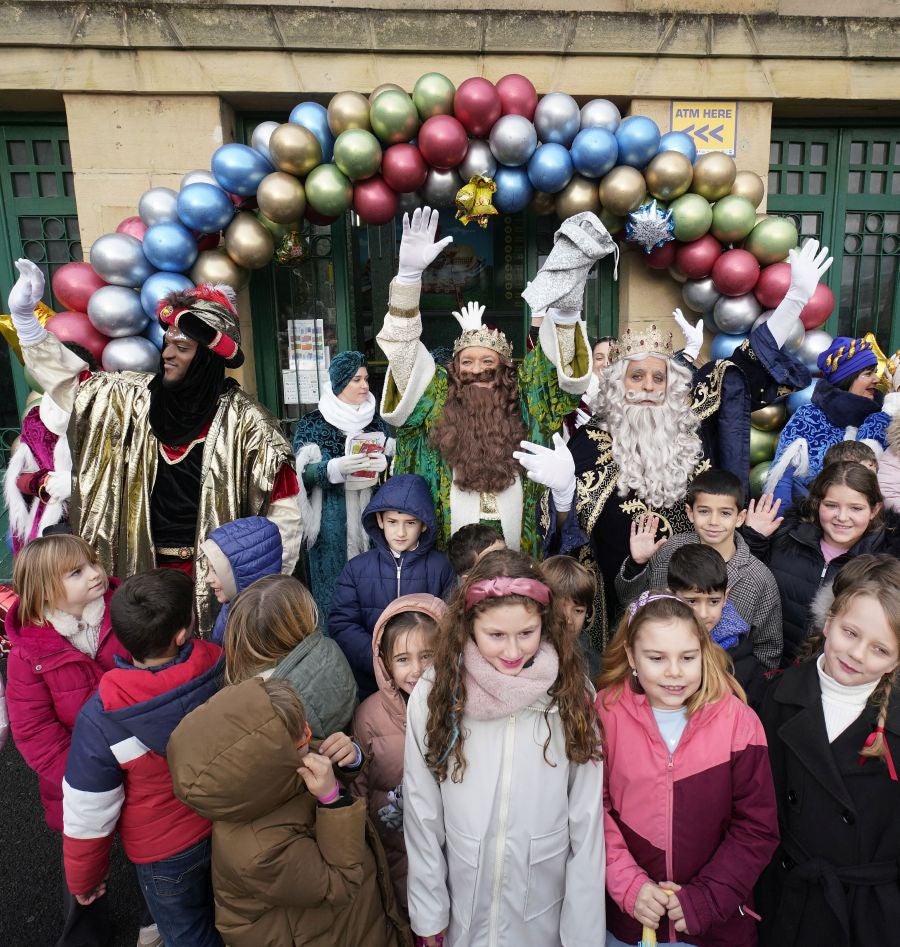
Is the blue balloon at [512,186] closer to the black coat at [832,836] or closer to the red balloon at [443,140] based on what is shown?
the red balloon at [443,140]

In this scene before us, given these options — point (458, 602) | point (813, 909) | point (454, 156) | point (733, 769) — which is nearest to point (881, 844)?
point (813, 909)

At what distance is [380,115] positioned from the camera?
4000 millimetres

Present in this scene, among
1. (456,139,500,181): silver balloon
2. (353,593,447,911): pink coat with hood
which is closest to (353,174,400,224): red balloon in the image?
(456,139,500,181): silver balloon

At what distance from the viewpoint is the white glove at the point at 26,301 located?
2951mm

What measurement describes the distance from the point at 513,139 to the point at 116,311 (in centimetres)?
264

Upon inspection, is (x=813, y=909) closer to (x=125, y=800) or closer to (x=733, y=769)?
(x=733, y=769)

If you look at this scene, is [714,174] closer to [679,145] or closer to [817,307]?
[679,145]

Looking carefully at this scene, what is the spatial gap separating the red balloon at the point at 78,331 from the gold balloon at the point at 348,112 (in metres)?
1.99

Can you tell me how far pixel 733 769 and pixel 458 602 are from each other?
862 millimetres

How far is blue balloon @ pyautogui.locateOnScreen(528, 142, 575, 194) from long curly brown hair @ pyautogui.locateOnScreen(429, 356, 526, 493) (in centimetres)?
177

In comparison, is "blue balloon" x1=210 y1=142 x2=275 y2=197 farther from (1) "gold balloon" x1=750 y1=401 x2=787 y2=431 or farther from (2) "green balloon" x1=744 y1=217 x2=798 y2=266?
(1) "gold balloon" x1=750 y1=401 x2=787 y2=431

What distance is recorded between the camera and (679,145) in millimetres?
4309

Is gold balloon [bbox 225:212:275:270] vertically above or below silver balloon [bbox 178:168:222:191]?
below

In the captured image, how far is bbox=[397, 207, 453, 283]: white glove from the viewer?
9.57 ft
